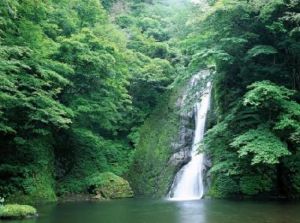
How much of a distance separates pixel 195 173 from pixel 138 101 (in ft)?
25.1

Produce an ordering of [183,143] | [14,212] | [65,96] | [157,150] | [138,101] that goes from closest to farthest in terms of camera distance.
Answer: [14,212], [65,96], [183,143], [157,150], [138,101]

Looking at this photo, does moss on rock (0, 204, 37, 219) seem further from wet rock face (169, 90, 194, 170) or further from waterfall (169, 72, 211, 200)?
wet rock face (169, 90, 194, 170)

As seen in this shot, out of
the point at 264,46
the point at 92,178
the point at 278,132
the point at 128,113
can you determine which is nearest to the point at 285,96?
the point at 278,132

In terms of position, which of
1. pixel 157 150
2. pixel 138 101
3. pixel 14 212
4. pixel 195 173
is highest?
pixel 138 101

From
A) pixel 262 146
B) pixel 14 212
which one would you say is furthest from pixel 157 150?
pixel 14 212

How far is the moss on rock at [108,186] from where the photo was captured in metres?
20.1

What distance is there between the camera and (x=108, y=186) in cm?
2047

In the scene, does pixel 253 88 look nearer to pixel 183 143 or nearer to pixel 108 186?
pixel 183 143

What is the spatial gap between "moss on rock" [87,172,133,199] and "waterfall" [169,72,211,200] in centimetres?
238

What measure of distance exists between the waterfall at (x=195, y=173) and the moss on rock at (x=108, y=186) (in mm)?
2378

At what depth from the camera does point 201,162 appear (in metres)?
20.1

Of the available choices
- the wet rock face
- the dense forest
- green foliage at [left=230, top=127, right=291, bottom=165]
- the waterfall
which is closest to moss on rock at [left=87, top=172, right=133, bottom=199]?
the dense forest

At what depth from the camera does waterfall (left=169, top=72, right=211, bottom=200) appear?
19.2 metres

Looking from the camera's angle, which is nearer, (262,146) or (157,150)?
(262,146)
